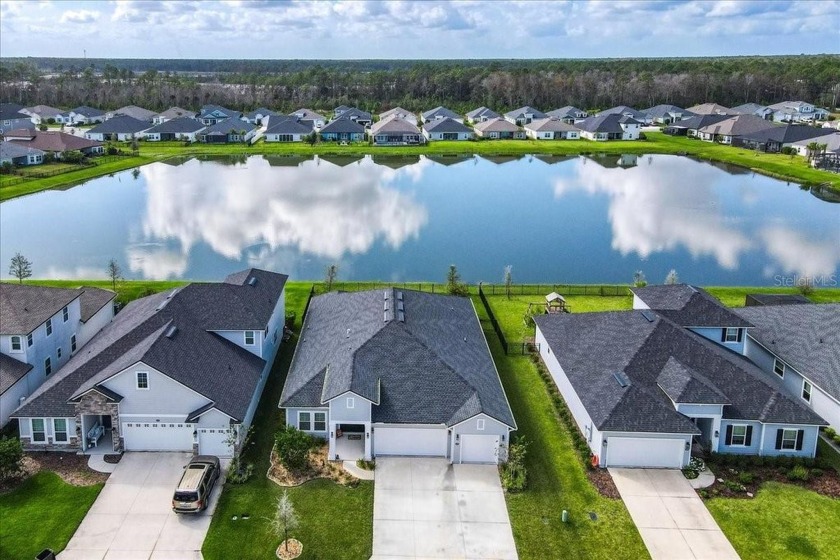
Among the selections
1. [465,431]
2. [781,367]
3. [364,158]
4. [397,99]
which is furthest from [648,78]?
[465,431]

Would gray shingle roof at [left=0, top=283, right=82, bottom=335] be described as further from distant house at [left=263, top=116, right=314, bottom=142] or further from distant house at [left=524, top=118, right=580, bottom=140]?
distant house at [left=524, top=118, right=580, bottom=140]

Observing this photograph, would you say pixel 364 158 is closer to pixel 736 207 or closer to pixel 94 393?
pixel 736 207

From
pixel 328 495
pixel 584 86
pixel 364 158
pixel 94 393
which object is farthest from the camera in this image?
pixel 584 86

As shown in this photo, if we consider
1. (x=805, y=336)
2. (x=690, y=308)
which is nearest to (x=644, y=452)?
(x=690, y=308)

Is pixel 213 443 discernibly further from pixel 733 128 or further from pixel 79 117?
pixel 79 117

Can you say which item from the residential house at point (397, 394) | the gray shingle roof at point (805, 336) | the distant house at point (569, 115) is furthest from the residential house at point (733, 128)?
the residential house at point (397, 394)
